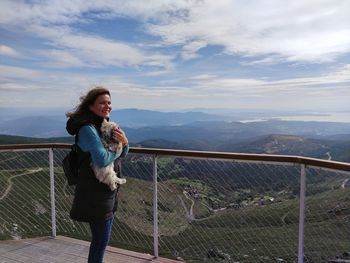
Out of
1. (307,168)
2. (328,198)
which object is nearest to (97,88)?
(307,168)

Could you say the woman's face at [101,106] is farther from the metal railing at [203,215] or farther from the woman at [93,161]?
the metal railing at [203,215]

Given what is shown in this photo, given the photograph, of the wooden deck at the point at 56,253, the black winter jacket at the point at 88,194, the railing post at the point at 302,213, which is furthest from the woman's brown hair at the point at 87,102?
the wooden deck at the point at 56,253

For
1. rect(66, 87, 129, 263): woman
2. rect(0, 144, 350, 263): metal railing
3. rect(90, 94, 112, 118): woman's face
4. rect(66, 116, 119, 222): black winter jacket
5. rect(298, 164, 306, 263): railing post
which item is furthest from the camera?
rect(0, 144, 350, 263): metal railing

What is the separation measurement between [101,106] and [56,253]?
99.7 inches

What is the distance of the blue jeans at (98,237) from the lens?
306 centimetres

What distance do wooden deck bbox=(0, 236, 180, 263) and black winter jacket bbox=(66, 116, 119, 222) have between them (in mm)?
1610

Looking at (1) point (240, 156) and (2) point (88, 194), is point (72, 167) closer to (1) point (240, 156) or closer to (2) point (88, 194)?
(2) point (88, 194)

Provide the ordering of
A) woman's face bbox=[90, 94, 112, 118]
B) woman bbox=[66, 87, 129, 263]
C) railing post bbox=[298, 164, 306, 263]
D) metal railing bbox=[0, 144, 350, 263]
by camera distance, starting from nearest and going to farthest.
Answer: woman bbox=[66, 87, 129, 263] < woman's face bbox=[90, 94, 112, 118] < railing post bbox=[298, 164, 306, 263] < metal railing bbox=[0, 144, 350, 263]

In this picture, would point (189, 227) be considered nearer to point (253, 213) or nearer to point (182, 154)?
point (253, 213)

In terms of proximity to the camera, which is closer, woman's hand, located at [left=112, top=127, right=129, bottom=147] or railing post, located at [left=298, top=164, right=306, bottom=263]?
woman's hand, located at [left=112, top=127, right=129, bottom=147]

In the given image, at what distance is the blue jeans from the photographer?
3059 mm

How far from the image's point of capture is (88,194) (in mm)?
2990

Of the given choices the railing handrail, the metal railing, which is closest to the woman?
the railing handrail

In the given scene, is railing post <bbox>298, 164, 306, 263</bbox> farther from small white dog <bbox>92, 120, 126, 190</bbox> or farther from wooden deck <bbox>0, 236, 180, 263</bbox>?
small white dog <bbox>92, 120, 126, 190</bbox>
